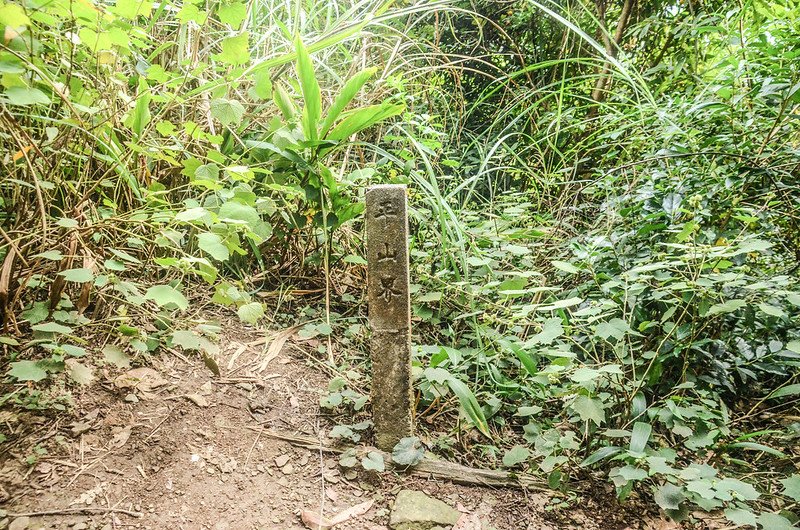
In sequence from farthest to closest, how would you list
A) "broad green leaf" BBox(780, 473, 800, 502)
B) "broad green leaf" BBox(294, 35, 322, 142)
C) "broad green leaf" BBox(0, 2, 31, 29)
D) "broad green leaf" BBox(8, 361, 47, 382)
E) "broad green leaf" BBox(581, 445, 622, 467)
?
"broad green leaf" BBox(294, 35, 322, 142) < "broad green leaf" BBox(581, 445, 622, 467) < "broad green leaf" BBox(780, 473, 800, 502) < "broad green leaf" BBox(8, 361, 47, 382) < "broad green leaf" BBox(0, 2, 31, 29)

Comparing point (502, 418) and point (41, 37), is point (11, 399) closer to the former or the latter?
point (41, 37)

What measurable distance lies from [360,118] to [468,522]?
1.51 meters

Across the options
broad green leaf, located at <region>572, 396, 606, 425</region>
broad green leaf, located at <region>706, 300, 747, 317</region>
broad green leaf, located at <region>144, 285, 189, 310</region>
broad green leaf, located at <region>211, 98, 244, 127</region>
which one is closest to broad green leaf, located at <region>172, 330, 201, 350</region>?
broad green leaf, located at <region>144, 285, 189, 310</region>

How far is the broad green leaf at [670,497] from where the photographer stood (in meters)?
1.15

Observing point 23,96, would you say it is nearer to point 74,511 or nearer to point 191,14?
point 191,14

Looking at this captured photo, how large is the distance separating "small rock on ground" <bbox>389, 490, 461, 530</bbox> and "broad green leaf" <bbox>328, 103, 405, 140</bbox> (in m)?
1.36

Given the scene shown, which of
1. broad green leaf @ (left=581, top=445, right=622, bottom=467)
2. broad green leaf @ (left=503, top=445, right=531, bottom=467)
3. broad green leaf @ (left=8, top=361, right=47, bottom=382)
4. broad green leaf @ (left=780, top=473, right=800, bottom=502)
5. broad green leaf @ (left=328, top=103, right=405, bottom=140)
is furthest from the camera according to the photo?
broad green leaf @ (left=328, top=103, right=405, bottom=140)

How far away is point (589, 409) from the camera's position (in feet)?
4.25

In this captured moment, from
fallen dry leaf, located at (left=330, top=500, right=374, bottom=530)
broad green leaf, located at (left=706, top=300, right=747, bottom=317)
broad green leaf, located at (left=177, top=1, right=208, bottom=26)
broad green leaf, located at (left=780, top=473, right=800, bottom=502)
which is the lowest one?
fallen dry leaf, located at (left=330, top=500, right=374, bottom=530)

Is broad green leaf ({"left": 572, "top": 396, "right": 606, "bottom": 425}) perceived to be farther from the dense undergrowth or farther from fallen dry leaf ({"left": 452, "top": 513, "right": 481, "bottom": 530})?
fallen dry leaf ({"left": 452, "top": 513, "right": 481, "bottom": 530})

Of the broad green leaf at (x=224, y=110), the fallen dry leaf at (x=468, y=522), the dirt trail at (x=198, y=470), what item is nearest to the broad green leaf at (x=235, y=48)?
the broad green leaf at (x=224, y=110)

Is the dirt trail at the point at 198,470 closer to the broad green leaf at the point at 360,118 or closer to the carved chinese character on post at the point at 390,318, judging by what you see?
the carved chinese character on post at the point at 390,318

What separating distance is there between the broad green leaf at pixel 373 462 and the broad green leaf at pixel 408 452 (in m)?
0.05

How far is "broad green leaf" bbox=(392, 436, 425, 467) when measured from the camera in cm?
144
